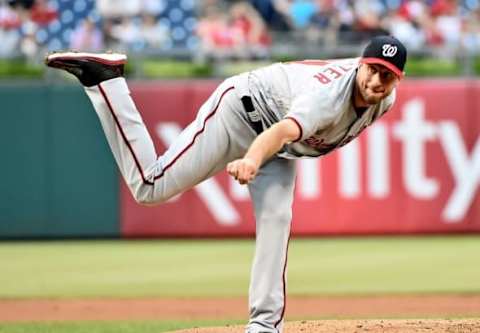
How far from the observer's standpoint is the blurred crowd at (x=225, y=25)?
12.3 m

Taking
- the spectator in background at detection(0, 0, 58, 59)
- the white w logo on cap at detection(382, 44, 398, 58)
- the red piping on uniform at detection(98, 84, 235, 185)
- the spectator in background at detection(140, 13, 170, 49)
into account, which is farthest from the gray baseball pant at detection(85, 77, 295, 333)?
the spectator in background at detection(140, 13, 170, 49)

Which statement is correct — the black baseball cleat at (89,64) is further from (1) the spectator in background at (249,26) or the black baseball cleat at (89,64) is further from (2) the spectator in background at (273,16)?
(2) the spectator in background at (273,16)

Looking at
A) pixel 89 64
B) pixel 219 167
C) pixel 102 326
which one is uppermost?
pixel 89 64

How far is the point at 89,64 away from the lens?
528cm

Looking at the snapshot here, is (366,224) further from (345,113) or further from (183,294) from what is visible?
(345,113)

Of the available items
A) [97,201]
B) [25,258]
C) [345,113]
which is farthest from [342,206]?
[345,113]

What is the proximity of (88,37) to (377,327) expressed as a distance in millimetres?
7361

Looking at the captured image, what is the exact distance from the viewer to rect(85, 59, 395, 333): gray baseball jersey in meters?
5.05

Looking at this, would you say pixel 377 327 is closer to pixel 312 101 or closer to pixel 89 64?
pixel 312 101

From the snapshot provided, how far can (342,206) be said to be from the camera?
39.2ft

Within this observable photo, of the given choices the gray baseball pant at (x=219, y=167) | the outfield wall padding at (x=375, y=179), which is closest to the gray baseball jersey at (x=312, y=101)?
the gray baseball pant at (x=219, y=167)

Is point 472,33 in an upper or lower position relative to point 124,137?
upper

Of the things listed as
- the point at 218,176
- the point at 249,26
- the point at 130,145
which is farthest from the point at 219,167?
the point at 249,26

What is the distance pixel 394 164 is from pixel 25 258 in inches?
165
